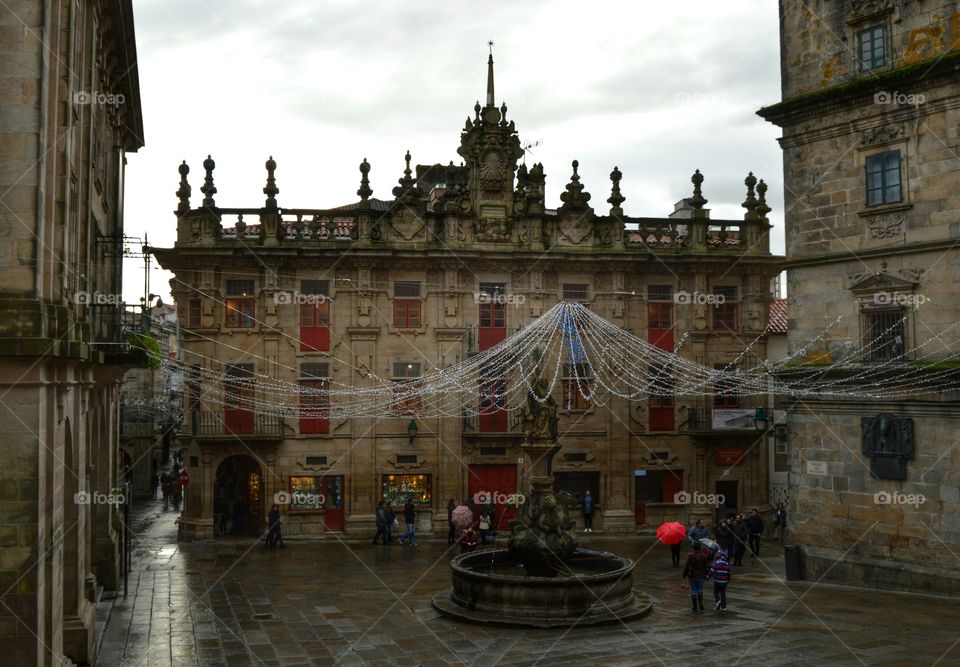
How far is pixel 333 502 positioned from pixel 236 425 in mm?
4360

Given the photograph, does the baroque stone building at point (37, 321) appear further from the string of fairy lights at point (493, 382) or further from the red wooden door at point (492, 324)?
the red wooden door at point (492, 324)

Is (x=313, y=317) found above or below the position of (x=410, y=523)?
above

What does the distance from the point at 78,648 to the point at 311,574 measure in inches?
416

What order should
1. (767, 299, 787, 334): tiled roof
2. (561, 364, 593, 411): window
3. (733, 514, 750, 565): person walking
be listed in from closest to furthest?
(733, 514, 750, 565): person walking < (561, 364, 593, 411): window < (767, 299, 787, 334): tiled roof

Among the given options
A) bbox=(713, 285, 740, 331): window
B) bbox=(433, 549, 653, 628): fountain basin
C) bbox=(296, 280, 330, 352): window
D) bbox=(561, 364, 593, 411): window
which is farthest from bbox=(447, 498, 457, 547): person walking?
bbox=(713, 285, 740, 331): window

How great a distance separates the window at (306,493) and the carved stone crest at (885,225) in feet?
66.7

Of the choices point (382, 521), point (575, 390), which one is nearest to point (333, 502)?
point (382, 521)

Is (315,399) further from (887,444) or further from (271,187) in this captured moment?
(887,444)

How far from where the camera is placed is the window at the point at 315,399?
33531 millimetres

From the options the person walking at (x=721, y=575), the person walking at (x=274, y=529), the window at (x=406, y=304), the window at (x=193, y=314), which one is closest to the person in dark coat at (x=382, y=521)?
the person walking at (x=274, y=529)

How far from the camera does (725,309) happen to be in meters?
36.5

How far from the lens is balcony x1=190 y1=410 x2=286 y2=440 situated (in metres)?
32.9

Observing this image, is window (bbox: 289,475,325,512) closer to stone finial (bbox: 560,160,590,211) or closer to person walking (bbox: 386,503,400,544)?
person walking (bbox: 386,503,400,544)

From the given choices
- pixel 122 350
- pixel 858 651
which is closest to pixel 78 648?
pixel 122 350
